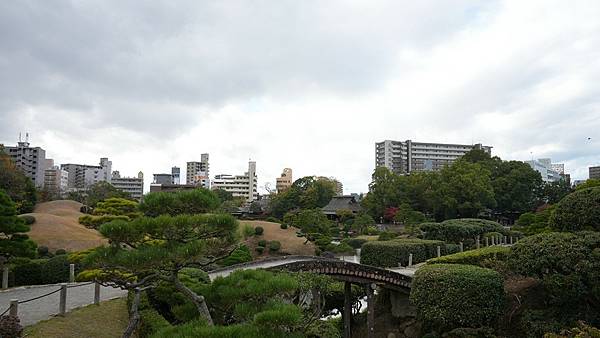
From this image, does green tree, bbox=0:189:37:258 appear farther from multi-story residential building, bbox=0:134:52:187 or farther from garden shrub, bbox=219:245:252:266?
multi-story residential building, bbox=0:134:52:187

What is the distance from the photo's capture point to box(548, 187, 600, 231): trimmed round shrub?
1163 centimetres

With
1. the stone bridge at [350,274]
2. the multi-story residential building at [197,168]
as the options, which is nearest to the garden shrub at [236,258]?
the stone bridge at [350,274]

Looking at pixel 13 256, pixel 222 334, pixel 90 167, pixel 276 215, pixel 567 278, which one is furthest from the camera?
pixel 90 167

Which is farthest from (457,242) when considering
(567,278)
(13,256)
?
(13,256)

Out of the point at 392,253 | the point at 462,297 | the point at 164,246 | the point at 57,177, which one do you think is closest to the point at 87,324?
the point at 164,246

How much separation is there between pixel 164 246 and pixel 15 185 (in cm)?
3592

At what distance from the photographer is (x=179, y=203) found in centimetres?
619

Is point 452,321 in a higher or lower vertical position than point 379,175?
lower

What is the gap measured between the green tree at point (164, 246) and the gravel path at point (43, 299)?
4887 millimetres

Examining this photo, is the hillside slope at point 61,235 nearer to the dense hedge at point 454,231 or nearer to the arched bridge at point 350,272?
the arched bridge at point 350,272

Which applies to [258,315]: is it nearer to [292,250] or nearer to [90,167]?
[292,250]

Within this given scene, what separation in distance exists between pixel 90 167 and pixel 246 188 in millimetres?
43890

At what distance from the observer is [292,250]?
32.7 m

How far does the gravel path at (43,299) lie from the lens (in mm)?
9891
